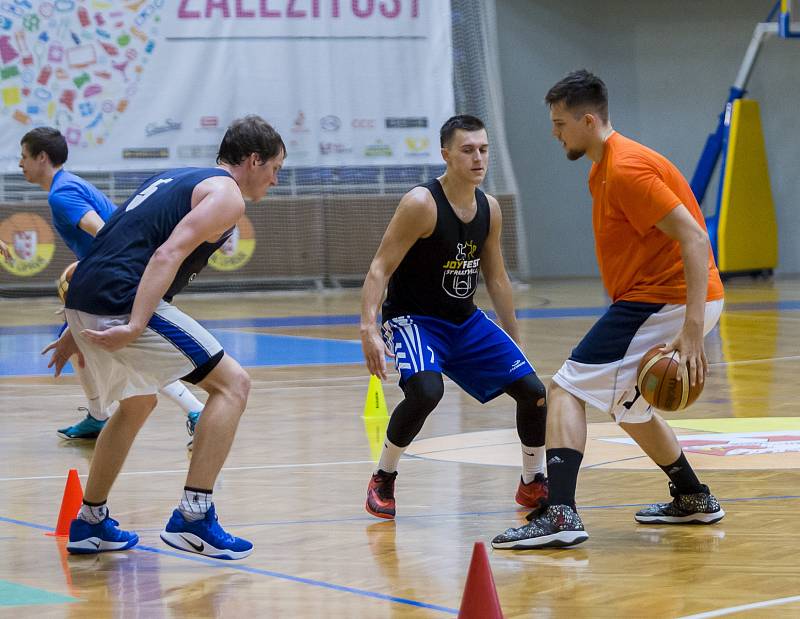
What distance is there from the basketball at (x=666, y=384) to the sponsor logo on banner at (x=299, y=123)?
Result: 17270 millimetres

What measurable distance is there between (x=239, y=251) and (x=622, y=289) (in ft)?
55.3

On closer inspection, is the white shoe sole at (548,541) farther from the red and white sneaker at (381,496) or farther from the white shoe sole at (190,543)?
the white shoe sole at (190,543)

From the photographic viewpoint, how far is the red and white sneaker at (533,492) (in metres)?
5.94

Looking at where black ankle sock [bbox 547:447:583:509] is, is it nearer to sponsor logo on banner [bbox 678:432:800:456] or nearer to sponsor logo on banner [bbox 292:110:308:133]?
sponsor logo on banner [bbox 678:432:800:456]

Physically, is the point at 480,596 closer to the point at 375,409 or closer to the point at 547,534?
the point at 547,534

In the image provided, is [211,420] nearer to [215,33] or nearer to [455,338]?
[455,338]

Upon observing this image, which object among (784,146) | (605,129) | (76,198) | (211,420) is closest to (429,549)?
(211,420)

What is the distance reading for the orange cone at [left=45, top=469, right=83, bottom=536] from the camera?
18.2ft

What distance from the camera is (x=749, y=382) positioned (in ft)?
33.5

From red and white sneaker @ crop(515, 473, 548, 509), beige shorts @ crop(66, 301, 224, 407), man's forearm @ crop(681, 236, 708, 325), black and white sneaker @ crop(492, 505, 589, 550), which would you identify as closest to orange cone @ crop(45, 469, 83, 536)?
beige shorts @ crop(66, 301, 224, 407)

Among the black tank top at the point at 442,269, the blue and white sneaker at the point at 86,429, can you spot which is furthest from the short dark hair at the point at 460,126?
the blue and white sneaker at the point at 86,429

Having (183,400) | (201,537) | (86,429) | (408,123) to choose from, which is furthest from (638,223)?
(408,123)

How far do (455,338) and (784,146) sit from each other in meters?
19.9

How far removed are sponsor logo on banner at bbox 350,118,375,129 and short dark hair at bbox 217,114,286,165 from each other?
17.1 metres
